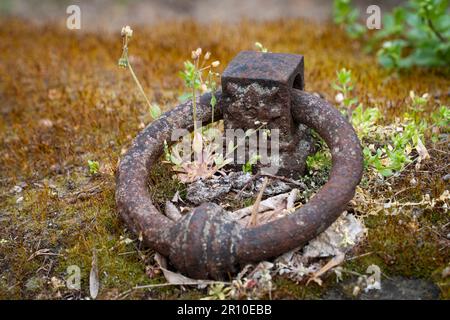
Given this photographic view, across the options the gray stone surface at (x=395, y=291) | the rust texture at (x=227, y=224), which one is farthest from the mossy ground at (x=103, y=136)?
the rust texture at (x=227, y=224)

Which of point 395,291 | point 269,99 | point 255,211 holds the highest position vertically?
point 269,99

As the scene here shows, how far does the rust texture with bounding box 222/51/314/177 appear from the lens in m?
A: 3.88

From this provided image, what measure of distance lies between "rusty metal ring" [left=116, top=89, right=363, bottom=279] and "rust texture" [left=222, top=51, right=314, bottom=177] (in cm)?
35

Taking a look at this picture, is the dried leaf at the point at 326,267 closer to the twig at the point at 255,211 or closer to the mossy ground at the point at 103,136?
the mossy ground at the point at 103,136

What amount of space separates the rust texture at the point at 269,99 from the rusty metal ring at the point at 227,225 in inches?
13.8

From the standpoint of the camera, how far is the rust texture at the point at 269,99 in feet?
12.7

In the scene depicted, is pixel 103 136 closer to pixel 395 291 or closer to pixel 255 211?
pixel 255 211

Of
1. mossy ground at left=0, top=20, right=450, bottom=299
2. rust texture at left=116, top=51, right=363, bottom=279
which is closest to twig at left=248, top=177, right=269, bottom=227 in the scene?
rust texture at left=116, top=51, right=363, bottom=279

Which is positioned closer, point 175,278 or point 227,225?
point 227,225

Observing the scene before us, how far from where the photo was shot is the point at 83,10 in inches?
404

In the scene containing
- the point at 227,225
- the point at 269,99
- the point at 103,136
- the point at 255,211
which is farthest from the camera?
the point at 103,136

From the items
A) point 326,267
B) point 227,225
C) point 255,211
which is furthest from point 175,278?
point 326,267

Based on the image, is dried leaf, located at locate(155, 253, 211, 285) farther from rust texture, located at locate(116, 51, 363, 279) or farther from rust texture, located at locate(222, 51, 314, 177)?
rust texture, located at locate(222, 51, 314, 177)

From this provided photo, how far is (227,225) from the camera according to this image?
3299 mm
